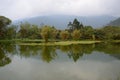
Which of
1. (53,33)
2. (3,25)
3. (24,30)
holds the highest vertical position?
(3,25)

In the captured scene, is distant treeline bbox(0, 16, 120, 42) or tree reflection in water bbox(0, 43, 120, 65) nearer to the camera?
tree reflection in water bbox(0, 43, 120, 65)

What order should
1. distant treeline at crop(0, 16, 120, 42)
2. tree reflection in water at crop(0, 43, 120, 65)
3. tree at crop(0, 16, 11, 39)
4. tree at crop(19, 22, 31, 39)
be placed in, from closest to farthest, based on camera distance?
tree reflection in water at crop(0, 43, 120, 65), tree at crop(0, 16, 11, 39), distant treeline at crop(0, 16, 120, 42), tree at crop(19, 22, 31, 39)

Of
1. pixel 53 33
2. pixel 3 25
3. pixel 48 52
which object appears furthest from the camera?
pixel 53 33

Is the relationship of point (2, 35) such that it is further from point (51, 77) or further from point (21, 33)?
point (51, 77)

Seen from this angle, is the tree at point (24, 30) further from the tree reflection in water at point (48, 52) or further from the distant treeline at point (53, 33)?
the tree reflection in water at point (48, 52)

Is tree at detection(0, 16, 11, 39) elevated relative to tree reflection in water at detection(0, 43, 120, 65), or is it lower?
elevated

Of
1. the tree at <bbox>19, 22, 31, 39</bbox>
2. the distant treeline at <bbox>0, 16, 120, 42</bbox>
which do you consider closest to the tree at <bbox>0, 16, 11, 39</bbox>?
the distant treeline at <bbox>0, 16, 120, 42</bbox>

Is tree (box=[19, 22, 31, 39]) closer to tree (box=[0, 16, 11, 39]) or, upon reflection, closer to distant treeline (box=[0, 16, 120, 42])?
distant treeline (box=[0, 16, 120, 42])

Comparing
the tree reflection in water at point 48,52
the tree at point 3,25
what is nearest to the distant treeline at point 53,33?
the tree at point 3,25

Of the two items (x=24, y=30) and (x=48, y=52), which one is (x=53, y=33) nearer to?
(x=24, y=30)

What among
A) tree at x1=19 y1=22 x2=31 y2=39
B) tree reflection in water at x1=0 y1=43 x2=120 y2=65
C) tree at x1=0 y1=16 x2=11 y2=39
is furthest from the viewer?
tree at x1=19 y1=22 x2=31 y2=39

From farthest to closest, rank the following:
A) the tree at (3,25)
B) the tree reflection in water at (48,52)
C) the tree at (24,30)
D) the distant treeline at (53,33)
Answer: the tree at (24,30) → the distant treeline at (53,33) → the tree at (3,25) → the tree reflection in water at (48,52)

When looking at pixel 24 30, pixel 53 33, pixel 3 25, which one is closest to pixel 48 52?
pixel 53 33

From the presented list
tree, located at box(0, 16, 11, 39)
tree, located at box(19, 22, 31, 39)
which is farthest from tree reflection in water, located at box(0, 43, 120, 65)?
tree, located at box(19, 22, 31, 39)
